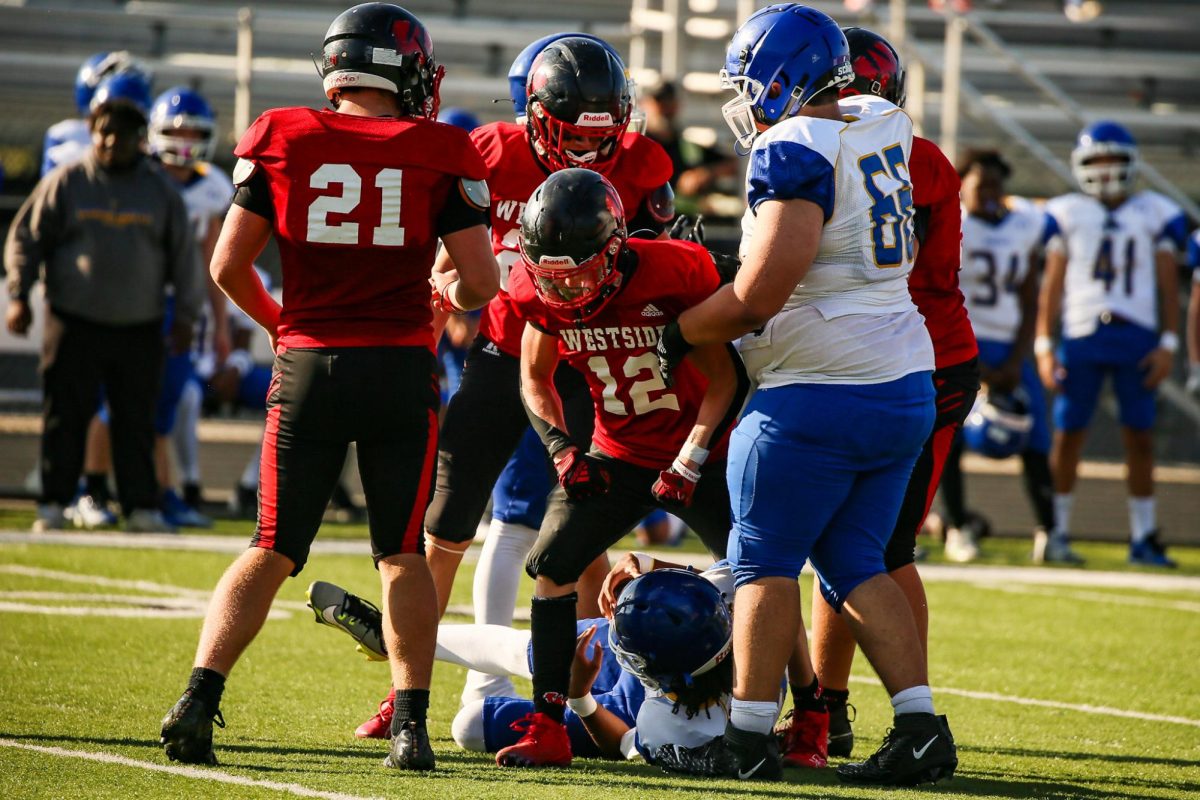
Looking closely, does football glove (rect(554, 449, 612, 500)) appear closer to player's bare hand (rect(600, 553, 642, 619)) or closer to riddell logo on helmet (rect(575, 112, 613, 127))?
player's bare hand (rect(600, 553, 642, 619))

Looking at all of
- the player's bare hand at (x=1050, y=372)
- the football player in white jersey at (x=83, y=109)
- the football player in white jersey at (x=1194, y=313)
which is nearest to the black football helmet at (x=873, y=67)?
the player's bare hand at (x=1050, y=372)

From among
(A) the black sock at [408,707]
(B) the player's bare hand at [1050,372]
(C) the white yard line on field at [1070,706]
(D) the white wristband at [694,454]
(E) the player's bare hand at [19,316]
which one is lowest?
(C) the white yard line on field at [1070,706]

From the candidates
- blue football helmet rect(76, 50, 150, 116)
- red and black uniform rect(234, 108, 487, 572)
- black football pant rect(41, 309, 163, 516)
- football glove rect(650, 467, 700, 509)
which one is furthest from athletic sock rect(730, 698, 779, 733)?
blue football helmet rect(76, 50, 150, 116)

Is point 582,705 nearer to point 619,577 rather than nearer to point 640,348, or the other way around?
point 619,577

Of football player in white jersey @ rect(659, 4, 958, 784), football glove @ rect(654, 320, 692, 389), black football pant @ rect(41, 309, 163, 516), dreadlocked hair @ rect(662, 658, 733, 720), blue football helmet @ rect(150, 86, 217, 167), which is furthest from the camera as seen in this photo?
blue football helmet @ rect(150, 86, 217, 167)

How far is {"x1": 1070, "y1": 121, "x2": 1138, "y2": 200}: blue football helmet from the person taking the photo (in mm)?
9188

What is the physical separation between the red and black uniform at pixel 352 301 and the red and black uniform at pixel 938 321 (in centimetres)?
115

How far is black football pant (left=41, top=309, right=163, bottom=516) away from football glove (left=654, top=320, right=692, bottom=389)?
4.90 meters

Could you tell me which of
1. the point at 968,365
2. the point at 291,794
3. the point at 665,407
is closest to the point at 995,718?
the point at 968,365

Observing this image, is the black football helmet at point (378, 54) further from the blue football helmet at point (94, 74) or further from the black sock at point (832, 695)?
the blue football helmet at point (94, 74)

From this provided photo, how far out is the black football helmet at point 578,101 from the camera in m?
4.29

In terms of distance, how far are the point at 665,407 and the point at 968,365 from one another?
91cm

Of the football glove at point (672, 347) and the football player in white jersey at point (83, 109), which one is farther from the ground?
the football player in white jersey at point (83, 109)

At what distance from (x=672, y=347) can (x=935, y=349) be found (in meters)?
0.97
